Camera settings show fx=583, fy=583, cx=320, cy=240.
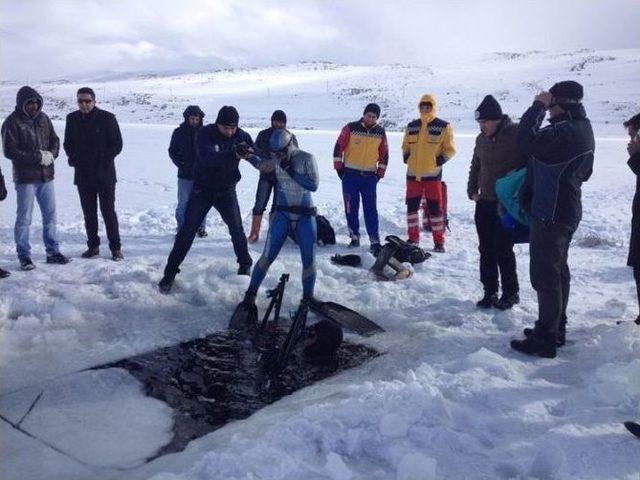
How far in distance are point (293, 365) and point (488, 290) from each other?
2335 mm

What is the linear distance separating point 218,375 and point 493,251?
300cm

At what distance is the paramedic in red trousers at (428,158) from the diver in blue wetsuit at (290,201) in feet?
9.82

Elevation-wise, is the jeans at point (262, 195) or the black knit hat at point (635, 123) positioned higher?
the black knit hat at point (635, 123)

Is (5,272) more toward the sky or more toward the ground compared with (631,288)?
more toward the sky

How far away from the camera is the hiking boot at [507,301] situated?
229 inches

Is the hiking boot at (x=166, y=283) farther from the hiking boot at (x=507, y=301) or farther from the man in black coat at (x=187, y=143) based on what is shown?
the hiking boot at (x=507, y=301)

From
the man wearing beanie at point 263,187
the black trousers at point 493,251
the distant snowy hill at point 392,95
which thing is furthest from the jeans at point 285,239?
the distant snowy hill at point 392,95

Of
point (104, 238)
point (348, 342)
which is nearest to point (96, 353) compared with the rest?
point (348, 342)

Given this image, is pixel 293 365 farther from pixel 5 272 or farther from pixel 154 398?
pixel 5 272

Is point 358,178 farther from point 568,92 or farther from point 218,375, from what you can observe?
point 218,375

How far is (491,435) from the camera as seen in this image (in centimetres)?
344

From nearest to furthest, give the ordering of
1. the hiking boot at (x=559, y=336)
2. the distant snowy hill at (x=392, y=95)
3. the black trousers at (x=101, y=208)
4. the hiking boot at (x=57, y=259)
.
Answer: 1. the hiking boot at (x=559, y=336)
2. the hiking boot at (x=57, y=259)
3. the black trousers at (x=101, y=208)
4. the distant snowy hill at (x=392, y=95)

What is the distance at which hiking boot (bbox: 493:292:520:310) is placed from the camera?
583cm

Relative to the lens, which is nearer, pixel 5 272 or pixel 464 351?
pixel 464 351
